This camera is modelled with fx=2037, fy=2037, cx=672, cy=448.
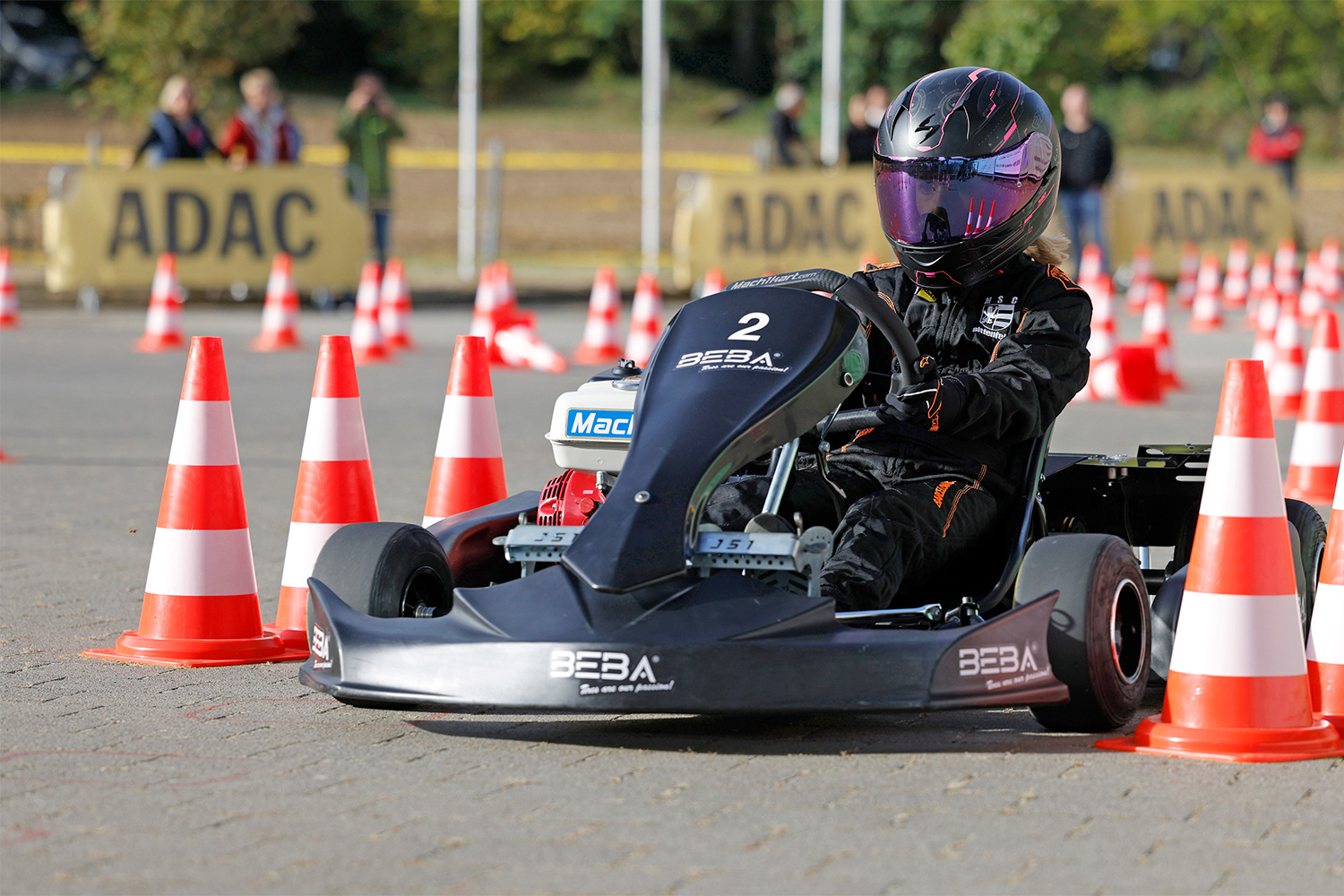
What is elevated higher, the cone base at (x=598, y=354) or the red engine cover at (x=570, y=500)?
the cone base at (x=598, y=354)

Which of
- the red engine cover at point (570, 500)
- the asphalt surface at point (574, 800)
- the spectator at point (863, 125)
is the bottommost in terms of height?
the asphalt surface at point (574, 800)

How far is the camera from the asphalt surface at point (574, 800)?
3.22 metres

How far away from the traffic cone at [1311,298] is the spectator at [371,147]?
329 inches

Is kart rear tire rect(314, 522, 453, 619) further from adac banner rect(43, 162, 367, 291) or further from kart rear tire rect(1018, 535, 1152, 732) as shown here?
adac banner rect(43, 162, 367, 291)

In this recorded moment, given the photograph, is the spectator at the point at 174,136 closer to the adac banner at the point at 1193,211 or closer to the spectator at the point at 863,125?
the spectator at the point at 863,125

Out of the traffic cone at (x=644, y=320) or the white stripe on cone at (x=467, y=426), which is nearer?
the white stripe on cone at (x=467, y=426)

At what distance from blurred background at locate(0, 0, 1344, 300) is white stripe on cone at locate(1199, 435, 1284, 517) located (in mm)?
29371

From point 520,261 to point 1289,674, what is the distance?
2260 centimetres

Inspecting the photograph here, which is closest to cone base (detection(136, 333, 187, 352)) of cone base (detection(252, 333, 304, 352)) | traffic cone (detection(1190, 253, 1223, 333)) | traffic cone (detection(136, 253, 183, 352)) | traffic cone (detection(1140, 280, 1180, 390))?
traffic cone (detection(136, 253, 183, 352))

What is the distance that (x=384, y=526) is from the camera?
15.1ft

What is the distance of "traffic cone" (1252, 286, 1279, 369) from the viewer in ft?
37.5

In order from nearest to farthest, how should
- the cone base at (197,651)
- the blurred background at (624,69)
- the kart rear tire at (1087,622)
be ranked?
the kart rear tire at (1087,622), the cone base at (197,651), the blurred background at (624,69)

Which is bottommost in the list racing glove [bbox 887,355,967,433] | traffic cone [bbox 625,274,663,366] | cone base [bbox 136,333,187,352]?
racing glove [bbox 887,355,967,433]

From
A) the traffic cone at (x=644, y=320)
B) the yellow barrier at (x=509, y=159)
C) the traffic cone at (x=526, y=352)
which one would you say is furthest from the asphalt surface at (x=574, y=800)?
the yellow barrier at (x=509, y=159)
